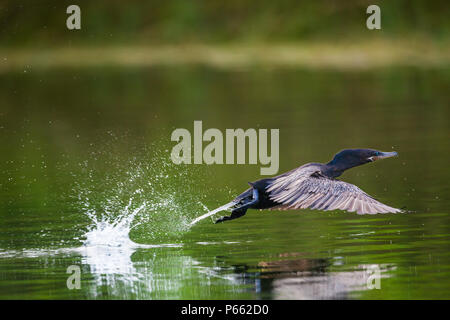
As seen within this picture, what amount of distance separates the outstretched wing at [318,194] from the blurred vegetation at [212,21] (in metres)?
43.6

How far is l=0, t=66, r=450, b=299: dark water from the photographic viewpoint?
38.4 feet

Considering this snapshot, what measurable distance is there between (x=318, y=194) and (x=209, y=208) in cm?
445

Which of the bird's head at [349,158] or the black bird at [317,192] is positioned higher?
the bird's head at [349,158]

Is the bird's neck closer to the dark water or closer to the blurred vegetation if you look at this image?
the dark water

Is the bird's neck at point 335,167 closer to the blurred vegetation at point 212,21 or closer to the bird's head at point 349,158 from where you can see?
the bird's head at point 349,158

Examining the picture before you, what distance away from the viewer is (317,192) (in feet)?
40.0

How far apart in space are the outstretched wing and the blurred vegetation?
43606 mm

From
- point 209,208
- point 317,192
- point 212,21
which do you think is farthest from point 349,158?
point 212,21

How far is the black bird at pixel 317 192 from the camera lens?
469 inches

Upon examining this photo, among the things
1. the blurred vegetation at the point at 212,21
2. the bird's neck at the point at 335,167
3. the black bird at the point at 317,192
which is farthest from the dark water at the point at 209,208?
the blurred vegetation at the point at 212,21

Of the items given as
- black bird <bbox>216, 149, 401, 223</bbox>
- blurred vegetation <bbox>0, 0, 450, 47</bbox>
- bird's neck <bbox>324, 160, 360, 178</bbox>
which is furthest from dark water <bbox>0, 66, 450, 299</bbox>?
blurred vegetation <bbox>0, 0, 450, 47</bbox>

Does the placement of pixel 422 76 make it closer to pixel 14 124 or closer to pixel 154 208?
pixel 14 124
